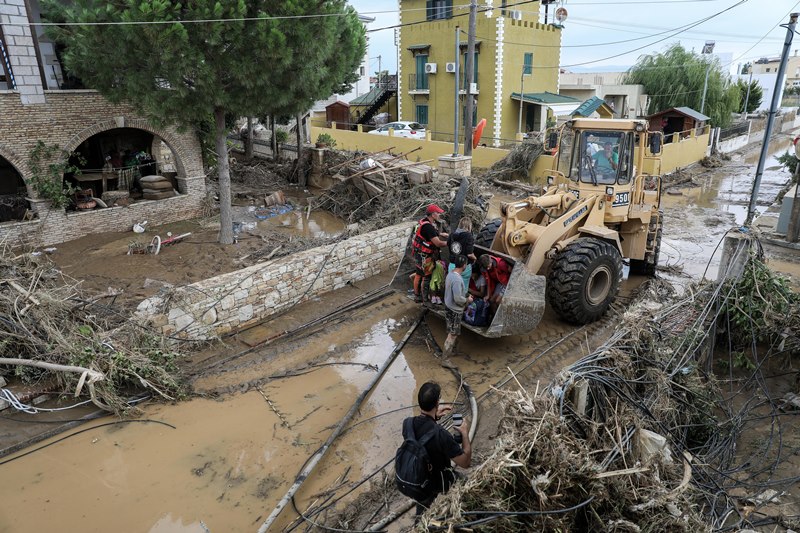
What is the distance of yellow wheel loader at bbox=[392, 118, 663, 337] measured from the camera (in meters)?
6.92

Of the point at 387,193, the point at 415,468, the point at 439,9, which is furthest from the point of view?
the point at 439,9

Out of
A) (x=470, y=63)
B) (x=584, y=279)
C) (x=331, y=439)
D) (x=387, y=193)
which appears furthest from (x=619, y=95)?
(x=331, y=439)

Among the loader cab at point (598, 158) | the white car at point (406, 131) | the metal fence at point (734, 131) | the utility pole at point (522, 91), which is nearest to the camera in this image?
the loader cab at point (598, 158)

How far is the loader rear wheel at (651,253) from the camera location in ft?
30.7

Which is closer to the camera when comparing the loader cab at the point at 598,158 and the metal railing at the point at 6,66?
the loader cab at the point at 598,158

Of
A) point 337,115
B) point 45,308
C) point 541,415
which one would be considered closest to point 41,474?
point 45,308

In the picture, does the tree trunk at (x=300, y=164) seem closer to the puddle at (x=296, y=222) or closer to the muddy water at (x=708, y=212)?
the puddle at (x=296, y=222)

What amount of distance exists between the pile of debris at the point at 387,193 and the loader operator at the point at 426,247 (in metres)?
3.93

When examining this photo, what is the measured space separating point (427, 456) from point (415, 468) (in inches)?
4.4

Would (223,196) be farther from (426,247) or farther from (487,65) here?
(487,65)

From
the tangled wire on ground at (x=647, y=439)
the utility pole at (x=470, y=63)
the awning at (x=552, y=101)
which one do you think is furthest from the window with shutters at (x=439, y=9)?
the tangled wire on ground at (x=647, y=439)

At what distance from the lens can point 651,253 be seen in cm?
966

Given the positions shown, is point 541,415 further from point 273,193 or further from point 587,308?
point 273,193

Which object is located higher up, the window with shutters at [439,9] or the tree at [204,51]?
the window with shutters at [439,9]
